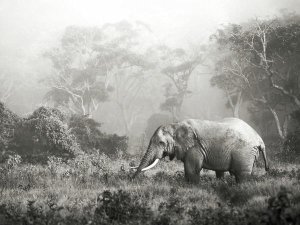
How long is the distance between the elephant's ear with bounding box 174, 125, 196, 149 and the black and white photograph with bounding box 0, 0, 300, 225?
24mm

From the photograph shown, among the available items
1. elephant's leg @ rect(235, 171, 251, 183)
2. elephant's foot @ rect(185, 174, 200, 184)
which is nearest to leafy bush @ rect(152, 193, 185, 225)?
elephant's foot @ rect(185, 174, 200, 184)

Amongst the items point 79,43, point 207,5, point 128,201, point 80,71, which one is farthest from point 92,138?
point 207,5

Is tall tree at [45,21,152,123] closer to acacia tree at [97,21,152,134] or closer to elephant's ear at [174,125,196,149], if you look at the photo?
acacia tree at [97,21,152,134]

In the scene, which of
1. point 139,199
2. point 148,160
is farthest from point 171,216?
point 148,160

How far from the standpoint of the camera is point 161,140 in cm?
959

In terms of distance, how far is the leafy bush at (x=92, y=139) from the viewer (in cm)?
1819

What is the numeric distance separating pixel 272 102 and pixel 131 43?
23.3 metres

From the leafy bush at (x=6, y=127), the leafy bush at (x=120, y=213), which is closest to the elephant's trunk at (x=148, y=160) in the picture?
the leafy bush at (x=120, y=213)

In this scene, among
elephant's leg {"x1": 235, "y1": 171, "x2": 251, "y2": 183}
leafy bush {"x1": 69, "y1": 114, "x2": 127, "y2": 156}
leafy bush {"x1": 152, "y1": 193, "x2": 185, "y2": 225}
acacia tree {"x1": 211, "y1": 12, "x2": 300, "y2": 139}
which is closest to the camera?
leafy bush {"x1": 152, "y1": 193, "x2": 185, "y2": 225}

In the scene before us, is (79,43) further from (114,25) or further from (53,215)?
(53,215)

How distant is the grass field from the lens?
571 centimetres

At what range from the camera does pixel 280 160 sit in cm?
1446

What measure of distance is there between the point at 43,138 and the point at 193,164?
8575 millimetres

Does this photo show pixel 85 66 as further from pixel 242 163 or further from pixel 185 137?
pixel 242 163
